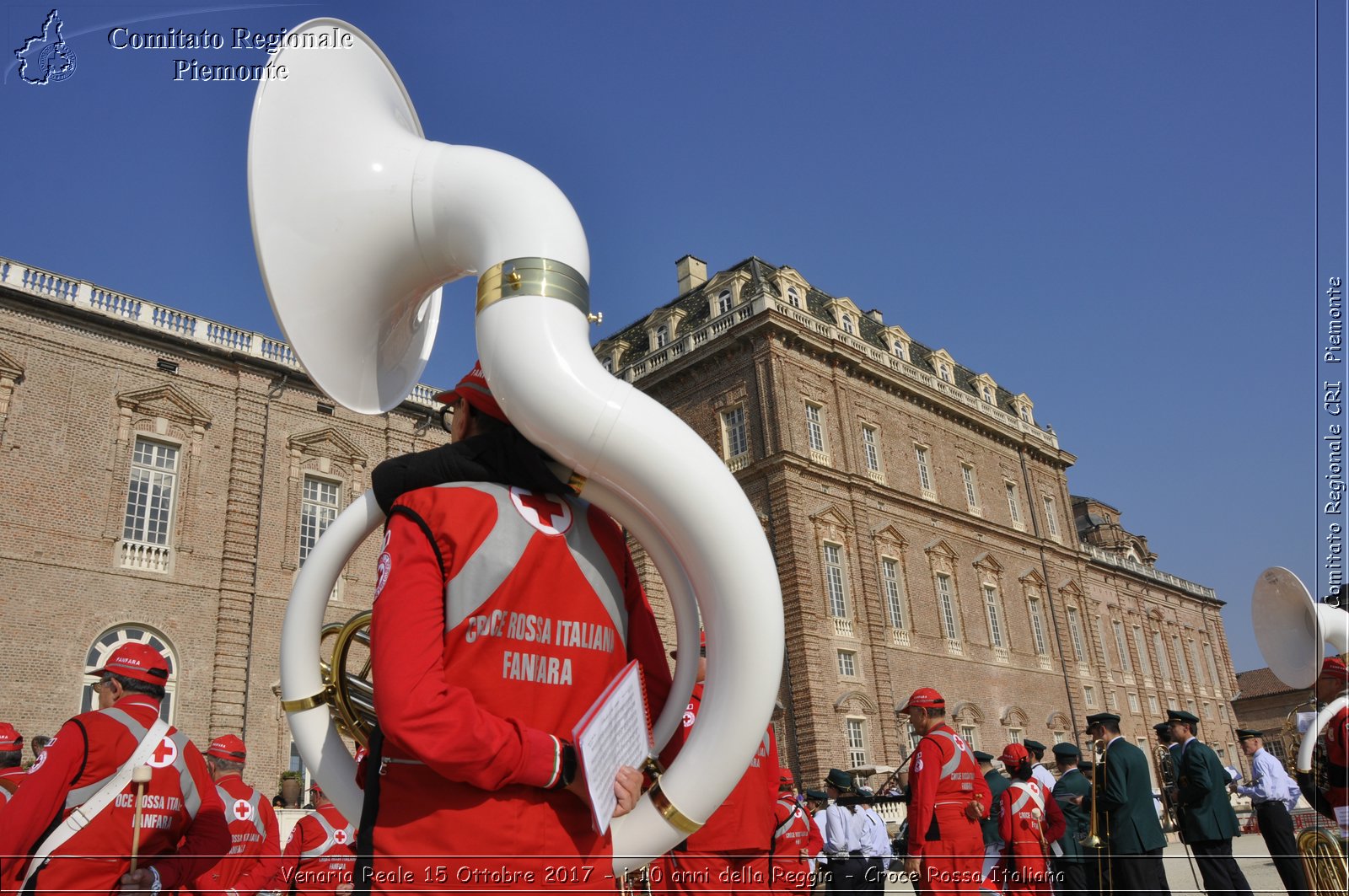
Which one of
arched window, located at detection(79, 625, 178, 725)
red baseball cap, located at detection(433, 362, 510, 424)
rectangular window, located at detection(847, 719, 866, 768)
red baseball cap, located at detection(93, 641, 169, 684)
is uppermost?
arched window, located at detection(79, 625, 178, 725)

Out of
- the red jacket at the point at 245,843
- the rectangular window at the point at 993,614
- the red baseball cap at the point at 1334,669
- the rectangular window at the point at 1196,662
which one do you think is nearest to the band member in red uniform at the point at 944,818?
the red baseball cap at the point at 1334,669

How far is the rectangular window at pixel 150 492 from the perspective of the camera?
18688 millimetres

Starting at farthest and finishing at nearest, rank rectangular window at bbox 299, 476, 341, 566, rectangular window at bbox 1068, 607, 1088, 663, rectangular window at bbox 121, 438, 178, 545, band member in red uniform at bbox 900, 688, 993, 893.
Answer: rectangular window at bbox 1068, 607, 1088, 663, rectangular window at bbox 299, 476, 341, 566, rectangular window at bbox 121, 438, 178, 545, band member in red uniform at bbox 900, 688, 993, 893

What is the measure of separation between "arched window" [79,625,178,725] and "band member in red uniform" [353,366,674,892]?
17.3 meters

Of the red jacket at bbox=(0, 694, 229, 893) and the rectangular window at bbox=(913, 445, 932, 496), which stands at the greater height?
the rectangular window at bbox=(913, 445, 932, 496)

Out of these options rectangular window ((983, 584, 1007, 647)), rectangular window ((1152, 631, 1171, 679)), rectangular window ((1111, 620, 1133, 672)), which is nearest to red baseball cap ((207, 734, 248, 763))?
rectangular window ((983, 584, 1007, 647))

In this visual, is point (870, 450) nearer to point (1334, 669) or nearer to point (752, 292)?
point (752, 292)

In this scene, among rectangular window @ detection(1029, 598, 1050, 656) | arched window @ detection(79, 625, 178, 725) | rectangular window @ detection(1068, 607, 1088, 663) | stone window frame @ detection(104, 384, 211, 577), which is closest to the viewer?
arched window @ detection(79, 625, 178, 725)

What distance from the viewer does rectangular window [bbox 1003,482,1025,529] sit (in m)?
38.0

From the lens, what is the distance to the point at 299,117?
8.19 ft

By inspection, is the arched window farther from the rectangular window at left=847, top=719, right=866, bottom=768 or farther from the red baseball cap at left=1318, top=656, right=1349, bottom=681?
the red baseball cap at left=1318, top=656, right=1349, bottom=681

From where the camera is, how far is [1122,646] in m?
43.8

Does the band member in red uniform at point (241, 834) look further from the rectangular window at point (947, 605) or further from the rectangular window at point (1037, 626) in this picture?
the rectangular window at point (1037, 626)

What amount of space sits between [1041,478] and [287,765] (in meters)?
33.2
